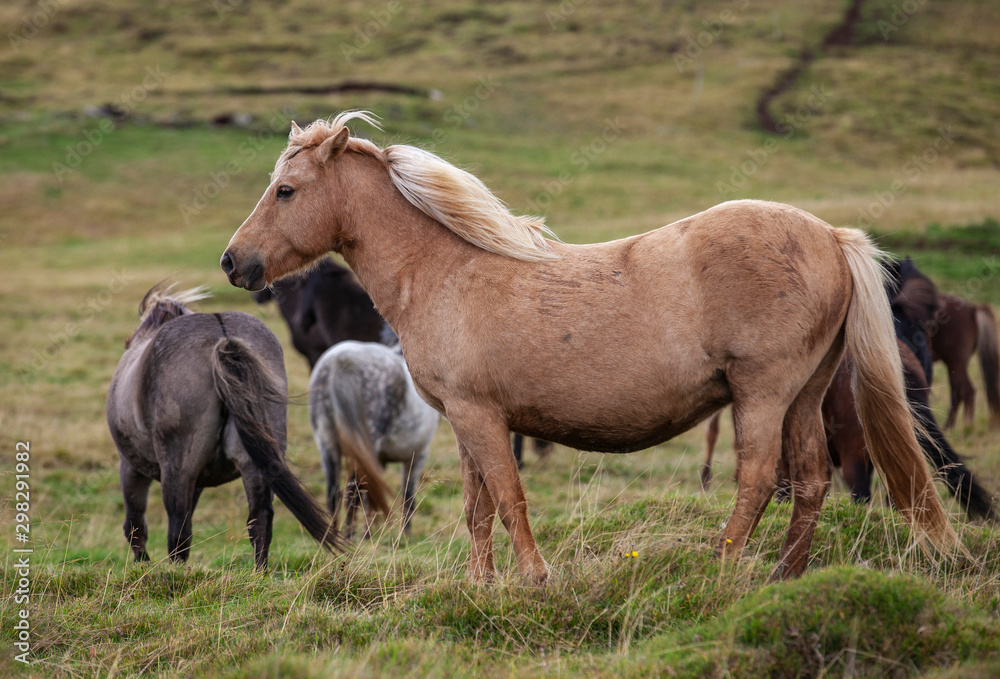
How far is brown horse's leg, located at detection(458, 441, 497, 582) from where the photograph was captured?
4.00 metres

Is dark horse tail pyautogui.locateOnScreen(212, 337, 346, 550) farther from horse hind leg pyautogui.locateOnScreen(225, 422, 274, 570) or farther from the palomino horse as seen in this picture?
the palomino horse

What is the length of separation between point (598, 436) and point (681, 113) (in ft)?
161

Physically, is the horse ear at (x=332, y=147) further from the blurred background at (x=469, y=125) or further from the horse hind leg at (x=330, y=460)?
the horse hind leg at (x=330, y=460)

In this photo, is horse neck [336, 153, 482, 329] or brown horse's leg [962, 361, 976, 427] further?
brown horse's leg [962, 361, 976, 427]

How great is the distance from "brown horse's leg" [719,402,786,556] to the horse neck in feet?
5.34

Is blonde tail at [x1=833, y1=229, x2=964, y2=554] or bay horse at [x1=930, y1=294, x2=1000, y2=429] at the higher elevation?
blonde tail at [x1=833, y1=229, x2=964, y2=554]

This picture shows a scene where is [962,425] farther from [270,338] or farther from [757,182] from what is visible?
[757,182]

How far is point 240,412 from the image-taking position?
16.1 feet

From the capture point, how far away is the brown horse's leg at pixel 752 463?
3.56 meters

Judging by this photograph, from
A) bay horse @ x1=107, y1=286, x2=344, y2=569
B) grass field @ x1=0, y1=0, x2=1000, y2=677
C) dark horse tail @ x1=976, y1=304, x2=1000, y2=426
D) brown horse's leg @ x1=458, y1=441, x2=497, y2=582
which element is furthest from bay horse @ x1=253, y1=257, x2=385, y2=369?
dark horse tail @ x1=976, y1=304, x2=1000, y2=426

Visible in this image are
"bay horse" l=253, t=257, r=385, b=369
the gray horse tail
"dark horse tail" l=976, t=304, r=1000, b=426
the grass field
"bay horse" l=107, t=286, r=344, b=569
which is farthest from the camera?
"dark horse tail" l=976, t=304, r=1000, b=426

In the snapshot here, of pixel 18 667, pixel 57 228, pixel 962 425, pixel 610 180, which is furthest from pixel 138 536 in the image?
pixel 610 180

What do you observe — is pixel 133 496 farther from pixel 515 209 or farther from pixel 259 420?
pixel 515 209

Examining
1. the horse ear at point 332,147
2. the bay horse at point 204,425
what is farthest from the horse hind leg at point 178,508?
the horse ear at point 332,147
